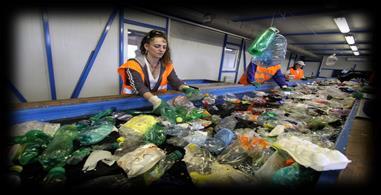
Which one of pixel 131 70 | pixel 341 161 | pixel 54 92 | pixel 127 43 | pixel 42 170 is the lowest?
pixel 54 92

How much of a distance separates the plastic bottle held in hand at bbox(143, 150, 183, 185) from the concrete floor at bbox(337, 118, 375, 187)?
59 centimetres

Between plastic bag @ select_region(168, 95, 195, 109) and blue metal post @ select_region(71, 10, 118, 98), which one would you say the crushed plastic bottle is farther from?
blue metal post @ select_region(71, 10, 118, 98)

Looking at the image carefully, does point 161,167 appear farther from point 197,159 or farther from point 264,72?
point 264,72

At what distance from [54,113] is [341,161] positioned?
1496 mm

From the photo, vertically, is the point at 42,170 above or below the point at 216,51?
below

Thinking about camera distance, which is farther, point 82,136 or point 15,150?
point 82,136

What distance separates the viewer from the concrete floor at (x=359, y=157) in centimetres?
57

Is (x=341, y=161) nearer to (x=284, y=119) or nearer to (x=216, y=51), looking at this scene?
(x=284, y=119)

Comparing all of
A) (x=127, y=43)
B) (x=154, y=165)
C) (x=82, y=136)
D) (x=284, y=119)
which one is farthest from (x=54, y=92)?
(x=284, y=119)

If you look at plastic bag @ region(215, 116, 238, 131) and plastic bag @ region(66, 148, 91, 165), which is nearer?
plastic bag @ region(66, 148, 91, 165)

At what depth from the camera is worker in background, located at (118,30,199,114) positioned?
157 centimetres

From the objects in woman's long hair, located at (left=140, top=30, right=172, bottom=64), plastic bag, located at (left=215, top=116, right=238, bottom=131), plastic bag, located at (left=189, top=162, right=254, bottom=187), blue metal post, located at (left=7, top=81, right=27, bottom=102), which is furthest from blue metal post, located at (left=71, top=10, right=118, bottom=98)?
plastic bag, located at (left=189, top=162, right=254, bottom=187)

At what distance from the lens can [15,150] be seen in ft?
2.22

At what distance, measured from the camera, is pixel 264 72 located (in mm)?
3350
